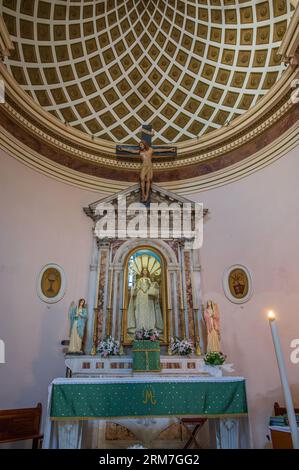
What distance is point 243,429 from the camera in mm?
4855

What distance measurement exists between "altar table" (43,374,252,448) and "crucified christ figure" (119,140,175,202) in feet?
19.8

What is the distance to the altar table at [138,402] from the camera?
4.64 m

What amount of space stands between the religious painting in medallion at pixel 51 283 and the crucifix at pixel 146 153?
3.28 m

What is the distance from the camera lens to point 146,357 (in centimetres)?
662

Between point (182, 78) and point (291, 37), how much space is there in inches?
182

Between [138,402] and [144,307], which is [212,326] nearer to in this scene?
[144,307]

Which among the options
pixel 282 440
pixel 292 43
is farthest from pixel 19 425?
pixel 292 43

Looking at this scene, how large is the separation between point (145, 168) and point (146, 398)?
22.6ft

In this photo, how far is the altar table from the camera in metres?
4.64

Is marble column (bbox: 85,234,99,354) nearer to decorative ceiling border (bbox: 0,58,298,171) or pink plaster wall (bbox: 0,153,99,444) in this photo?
pink plaster wall (bbox: 0,153,99,444)

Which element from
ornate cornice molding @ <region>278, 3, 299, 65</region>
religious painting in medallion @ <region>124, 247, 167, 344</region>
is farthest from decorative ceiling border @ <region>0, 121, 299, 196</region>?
religious painting in medallion @ <region>124, 247, 167, 344</region>

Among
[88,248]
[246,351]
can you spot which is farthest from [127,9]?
[246,351]

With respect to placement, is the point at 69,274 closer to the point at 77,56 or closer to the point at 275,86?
the point at 77,56
